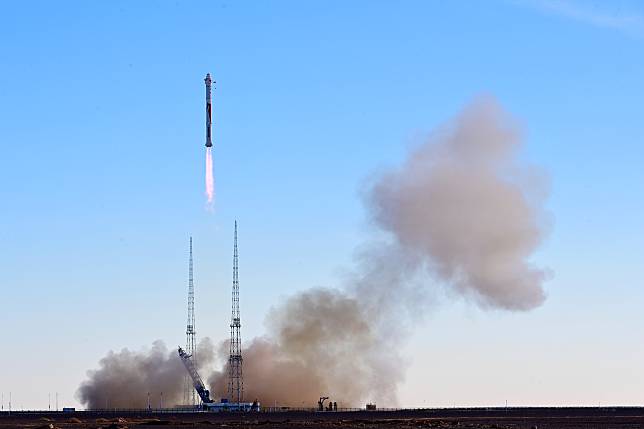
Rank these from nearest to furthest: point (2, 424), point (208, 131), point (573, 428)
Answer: point (573, 428), point (2, 424), point (208, 131)

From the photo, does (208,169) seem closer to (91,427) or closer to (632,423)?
(91,427)

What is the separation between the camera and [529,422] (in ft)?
480

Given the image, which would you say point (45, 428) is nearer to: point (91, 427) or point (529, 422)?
point (91, 427)

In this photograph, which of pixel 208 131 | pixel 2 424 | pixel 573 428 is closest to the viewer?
pixel 573 428

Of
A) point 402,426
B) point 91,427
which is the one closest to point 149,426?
point 91,427

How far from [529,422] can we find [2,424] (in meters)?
61.9

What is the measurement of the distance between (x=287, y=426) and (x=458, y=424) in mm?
17459

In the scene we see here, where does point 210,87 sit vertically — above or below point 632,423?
above

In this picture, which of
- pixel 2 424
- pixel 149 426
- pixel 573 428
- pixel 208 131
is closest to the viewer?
pixel 573 428

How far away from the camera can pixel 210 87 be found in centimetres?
17925

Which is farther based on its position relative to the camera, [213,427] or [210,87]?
[210,87]

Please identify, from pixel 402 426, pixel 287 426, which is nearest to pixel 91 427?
pixel 287 426

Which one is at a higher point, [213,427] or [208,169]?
[208,169]

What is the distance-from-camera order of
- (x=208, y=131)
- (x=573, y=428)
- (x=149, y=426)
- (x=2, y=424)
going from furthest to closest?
(x=208, y=131) → (x=2, y=424) → (x=149, y=426) → (x=573, y=428)
